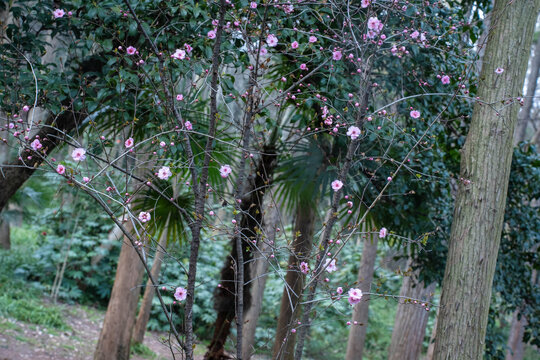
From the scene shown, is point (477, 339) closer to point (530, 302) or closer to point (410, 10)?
point (530, 302)

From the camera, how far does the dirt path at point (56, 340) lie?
624 cm

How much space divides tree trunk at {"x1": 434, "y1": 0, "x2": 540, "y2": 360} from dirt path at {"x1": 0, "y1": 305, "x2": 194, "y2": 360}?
10.5ft

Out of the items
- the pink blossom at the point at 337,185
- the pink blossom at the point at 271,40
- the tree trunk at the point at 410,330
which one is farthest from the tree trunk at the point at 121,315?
the pink blossom at the point at 337,185

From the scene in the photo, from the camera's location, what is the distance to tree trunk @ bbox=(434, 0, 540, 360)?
3611mm

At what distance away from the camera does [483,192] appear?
3.73 metres

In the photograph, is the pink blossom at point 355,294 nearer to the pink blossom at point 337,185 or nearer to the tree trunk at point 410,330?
the pink blossom at point 337,185

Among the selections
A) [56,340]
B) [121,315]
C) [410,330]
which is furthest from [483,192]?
[56,340]

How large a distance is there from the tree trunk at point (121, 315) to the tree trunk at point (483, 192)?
368cm

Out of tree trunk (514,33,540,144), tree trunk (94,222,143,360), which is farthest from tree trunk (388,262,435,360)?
tree trunk (514,33,540,144)

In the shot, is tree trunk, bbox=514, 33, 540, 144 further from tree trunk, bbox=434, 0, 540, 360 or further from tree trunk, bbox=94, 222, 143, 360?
tree trunk, bbox=94, 222, 143, 360

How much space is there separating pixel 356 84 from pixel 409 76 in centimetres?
78

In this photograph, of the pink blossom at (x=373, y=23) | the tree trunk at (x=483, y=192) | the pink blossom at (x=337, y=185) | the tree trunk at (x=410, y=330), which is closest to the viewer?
the pink blossom at (x=337, y=185)

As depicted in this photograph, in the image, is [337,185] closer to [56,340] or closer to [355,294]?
[355,294]

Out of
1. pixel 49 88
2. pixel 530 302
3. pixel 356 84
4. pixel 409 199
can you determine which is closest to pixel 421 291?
pixel 530 302
